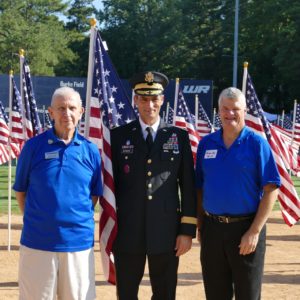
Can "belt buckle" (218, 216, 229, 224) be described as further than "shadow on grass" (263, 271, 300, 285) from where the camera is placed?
No

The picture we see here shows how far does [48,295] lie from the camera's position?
4.20m

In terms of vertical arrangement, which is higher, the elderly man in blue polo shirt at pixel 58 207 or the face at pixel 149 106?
the face at pixel 149 106

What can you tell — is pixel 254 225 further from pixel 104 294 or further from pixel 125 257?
pixel 104 294

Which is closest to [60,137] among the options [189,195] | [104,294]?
[189,195]

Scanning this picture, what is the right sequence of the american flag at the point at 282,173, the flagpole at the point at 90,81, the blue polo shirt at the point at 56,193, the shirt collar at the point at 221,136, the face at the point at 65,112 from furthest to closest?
the american flag at the point at 282,173
the flagpole at the point at 90,81
the shirt collar at the point at 221,136
the face at the point at 65,112
the blue polo shirt at the point at 56,193

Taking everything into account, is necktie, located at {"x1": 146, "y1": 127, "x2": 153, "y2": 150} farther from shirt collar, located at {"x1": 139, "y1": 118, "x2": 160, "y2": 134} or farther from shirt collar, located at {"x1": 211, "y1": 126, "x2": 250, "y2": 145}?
shirt collar, located at {"x1": 211, "y1": 126, "x2": 250, "y2": 145}

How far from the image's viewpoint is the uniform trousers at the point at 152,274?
15.1 feet

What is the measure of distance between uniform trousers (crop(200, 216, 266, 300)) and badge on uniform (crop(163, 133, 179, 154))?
1.97 feet

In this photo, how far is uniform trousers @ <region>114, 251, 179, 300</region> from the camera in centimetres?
461

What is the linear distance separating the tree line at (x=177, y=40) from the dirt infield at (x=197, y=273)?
36.3m

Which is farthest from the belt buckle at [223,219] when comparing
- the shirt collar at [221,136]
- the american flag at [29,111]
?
the american flag at [29,111]

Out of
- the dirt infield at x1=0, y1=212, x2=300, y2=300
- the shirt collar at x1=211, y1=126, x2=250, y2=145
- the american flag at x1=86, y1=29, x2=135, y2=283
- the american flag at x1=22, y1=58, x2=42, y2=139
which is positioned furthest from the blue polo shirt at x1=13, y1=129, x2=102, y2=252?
the american flag at x1=22, y1=58, x2=42, y2=139

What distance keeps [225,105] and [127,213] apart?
3.77ft

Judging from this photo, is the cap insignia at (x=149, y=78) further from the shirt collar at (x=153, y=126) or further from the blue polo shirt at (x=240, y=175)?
the blue polo shirt at (x=240, y=175)
